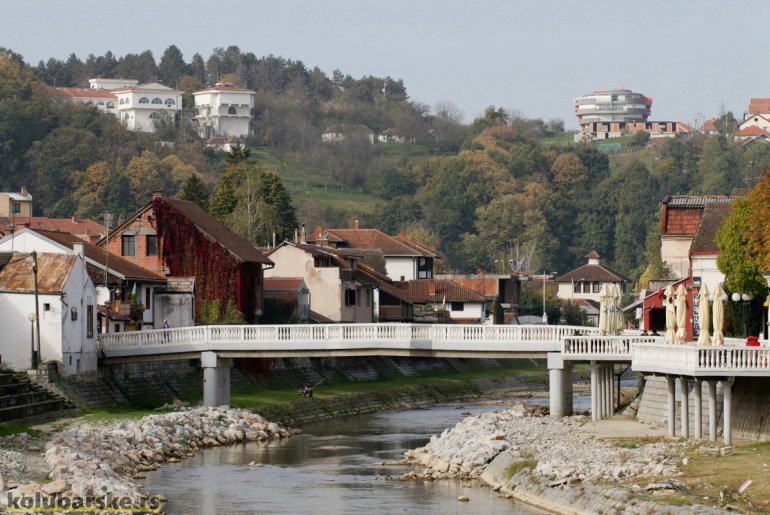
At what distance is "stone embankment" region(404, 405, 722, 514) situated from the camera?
4028cm

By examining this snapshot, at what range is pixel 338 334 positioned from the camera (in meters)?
65.1

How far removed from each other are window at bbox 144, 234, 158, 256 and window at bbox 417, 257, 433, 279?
141ft

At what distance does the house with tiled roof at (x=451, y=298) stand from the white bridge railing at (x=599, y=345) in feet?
180

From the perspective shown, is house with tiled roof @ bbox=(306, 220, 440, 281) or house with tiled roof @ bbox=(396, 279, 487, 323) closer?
house with tiled roof @ bbox=(396, 279, 487, 323)

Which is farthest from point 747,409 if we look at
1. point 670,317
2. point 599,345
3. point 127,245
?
point 127,245

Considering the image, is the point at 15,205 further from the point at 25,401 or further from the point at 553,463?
the point at 553,463

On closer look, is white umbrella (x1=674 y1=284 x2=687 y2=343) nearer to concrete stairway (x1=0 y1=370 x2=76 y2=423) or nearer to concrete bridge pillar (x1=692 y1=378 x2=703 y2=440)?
concrete bridge pillar (x1=692 y1=378 x2=703 y2=440)

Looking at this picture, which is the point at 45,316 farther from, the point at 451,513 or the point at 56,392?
the point at 451,513

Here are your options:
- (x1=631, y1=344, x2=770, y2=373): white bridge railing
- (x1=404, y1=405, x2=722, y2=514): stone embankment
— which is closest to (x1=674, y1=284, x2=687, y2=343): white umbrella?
(x1=631, y1=344, x2=770, y2=373): white bridge railing

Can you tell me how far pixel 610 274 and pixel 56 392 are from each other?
358 feet

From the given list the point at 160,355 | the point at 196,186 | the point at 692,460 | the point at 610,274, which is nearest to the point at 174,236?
the point at 160,355

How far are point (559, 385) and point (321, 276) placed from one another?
3774 centimetres

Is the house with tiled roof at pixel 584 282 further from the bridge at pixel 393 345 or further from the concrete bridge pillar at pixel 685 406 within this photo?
the concrete bridge pillar at pixel 685 406

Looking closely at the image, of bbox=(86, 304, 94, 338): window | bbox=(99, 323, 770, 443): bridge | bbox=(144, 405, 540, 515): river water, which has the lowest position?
bbox=(144, 405, 540, 515): river water
